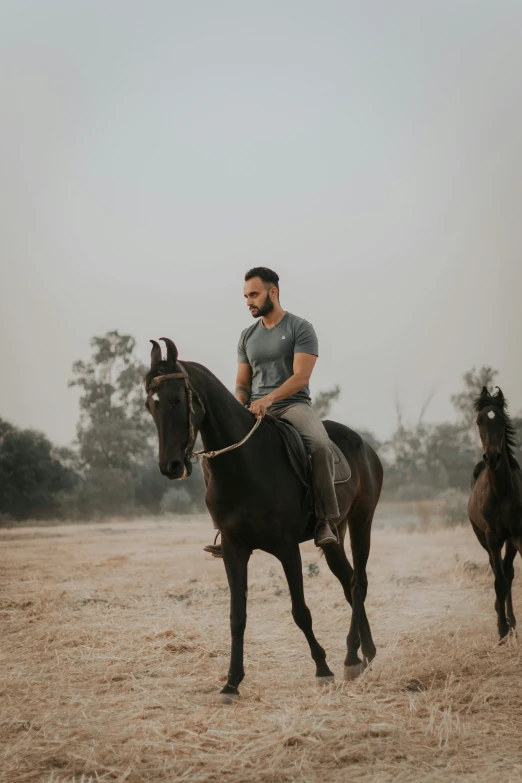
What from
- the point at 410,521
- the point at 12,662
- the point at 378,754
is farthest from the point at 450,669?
the point at 410,521

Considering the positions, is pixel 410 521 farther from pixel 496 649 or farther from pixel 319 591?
pixel 496 649

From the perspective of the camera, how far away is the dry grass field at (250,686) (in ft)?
11.1

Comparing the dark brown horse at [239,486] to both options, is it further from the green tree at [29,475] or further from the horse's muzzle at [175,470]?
the green tree at [29,475]

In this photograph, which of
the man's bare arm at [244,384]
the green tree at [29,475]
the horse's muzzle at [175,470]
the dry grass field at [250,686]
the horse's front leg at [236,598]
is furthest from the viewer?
the green tree at [29,475]

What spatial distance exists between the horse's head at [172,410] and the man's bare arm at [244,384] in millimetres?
952

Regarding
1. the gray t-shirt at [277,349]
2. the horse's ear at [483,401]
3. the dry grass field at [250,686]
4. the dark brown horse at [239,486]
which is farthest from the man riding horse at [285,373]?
the horse's ear at [483,401]

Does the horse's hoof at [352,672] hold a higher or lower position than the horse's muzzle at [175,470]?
lower

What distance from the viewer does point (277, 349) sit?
195 inches

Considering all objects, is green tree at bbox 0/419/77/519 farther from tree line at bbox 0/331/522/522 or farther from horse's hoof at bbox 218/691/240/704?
horse's hoof at bbox 218/691/240/704

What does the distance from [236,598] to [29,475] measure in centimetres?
962

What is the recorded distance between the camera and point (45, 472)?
1366cm

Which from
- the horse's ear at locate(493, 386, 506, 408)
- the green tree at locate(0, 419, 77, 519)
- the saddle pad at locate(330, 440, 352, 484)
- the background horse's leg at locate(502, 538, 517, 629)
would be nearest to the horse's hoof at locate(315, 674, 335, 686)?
the saddle pad at locate(330, 440, 352, 484)

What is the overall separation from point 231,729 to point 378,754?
83cm

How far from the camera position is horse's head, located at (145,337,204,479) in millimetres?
3885
